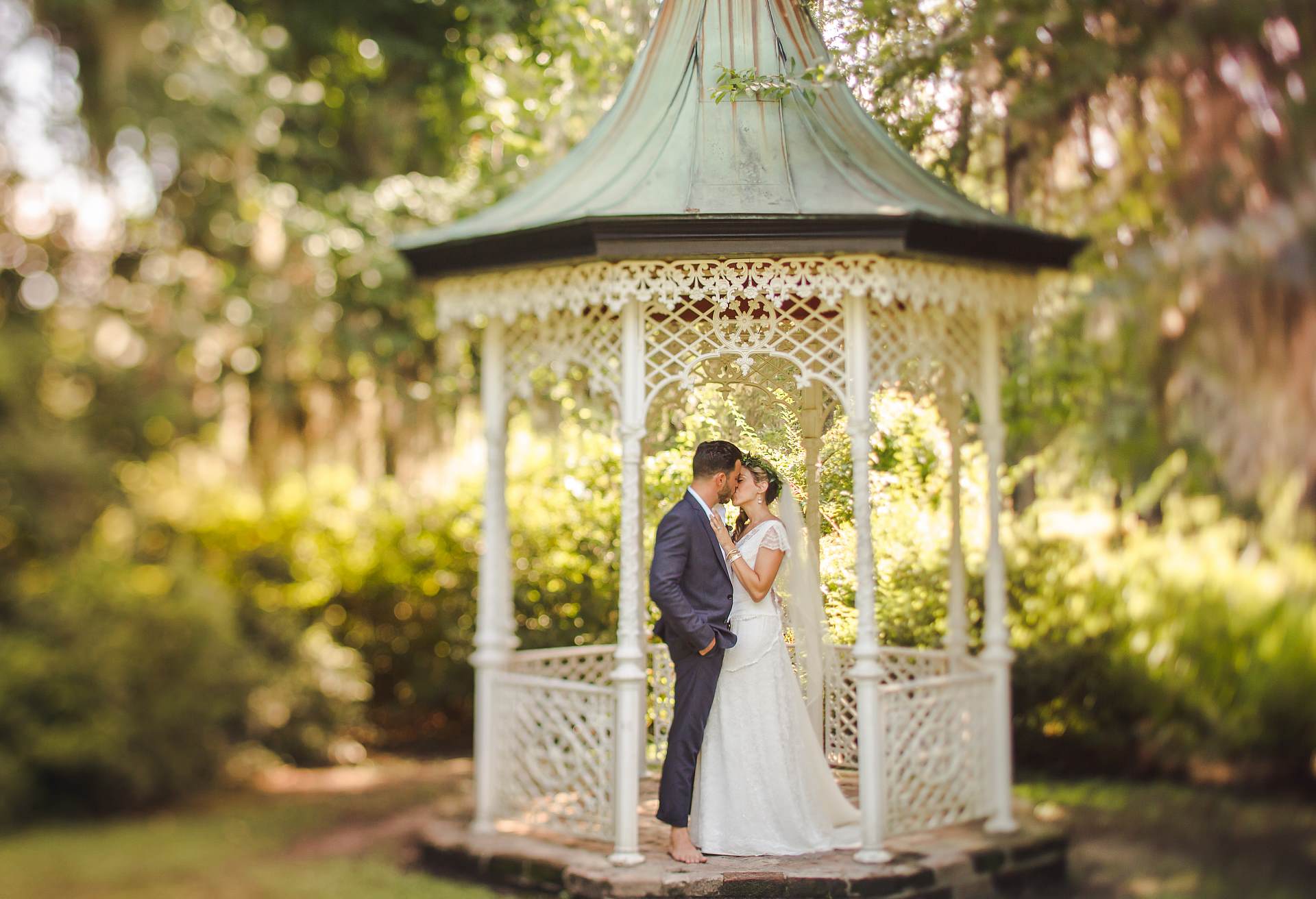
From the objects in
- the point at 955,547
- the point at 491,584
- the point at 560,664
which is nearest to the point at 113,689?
the point at 560,664

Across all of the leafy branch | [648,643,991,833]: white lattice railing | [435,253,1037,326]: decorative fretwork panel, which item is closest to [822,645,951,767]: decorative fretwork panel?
[648,643,991,833]: white lattice railing

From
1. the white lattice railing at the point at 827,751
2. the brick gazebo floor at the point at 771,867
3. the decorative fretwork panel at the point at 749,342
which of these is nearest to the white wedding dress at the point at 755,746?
the brick gazebo floor at the point at 771,867

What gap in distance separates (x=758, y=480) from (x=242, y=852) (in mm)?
4821

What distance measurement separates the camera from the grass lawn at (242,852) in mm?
6789

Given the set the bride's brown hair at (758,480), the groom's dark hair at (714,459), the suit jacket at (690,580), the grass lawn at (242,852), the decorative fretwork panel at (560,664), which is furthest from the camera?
the decorative fretwork panel at (560,664)

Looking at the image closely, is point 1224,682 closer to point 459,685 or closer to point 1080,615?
point 1080,615

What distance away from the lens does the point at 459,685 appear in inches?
410

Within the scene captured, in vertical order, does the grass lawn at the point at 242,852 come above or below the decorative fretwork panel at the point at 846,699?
below

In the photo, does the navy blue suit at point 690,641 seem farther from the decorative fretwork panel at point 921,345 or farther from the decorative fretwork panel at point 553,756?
the decorative fretwork panel at point 921,345

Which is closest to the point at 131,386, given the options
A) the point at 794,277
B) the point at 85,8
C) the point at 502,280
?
the point at 85,8

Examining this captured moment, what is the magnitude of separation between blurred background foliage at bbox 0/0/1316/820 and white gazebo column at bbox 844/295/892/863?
62 cm

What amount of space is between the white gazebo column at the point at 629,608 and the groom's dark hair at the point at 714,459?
1.23 feet

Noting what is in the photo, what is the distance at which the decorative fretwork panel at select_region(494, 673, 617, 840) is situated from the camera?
5.91 metres

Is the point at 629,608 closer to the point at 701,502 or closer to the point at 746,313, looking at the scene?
the point at 701,502
